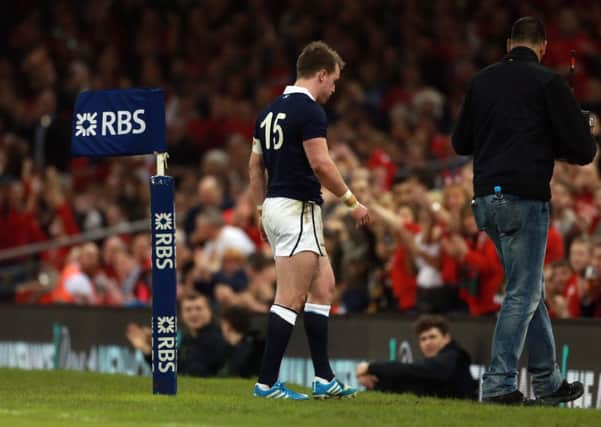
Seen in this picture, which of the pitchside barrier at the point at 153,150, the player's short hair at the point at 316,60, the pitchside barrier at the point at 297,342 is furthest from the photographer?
the pitchside barrier at the point at 297,342

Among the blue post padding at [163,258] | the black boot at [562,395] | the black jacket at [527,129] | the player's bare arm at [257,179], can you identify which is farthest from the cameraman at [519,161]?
the blue post padding at [163,258]

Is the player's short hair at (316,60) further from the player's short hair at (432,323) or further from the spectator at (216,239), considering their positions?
the spectator at (216,239)

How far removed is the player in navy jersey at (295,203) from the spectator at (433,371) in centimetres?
278

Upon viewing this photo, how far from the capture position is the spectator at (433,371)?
12680 millimetres

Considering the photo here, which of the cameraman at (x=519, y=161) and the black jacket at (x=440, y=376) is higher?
the cameraman at (x=519, y=161)

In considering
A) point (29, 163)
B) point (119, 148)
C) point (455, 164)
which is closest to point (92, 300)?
point (29, 163)

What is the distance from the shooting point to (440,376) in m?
12.7

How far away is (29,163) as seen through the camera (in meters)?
21.6

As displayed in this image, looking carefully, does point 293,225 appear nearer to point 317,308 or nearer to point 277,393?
point 317,308

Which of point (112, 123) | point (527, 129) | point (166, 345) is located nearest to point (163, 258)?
point (166, 345)

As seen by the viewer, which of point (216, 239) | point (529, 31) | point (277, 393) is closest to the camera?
point (529, 31)

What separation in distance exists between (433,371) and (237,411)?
12.0 feet

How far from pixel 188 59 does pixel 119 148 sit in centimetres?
1569

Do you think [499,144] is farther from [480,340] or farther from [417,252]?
[417,252]
